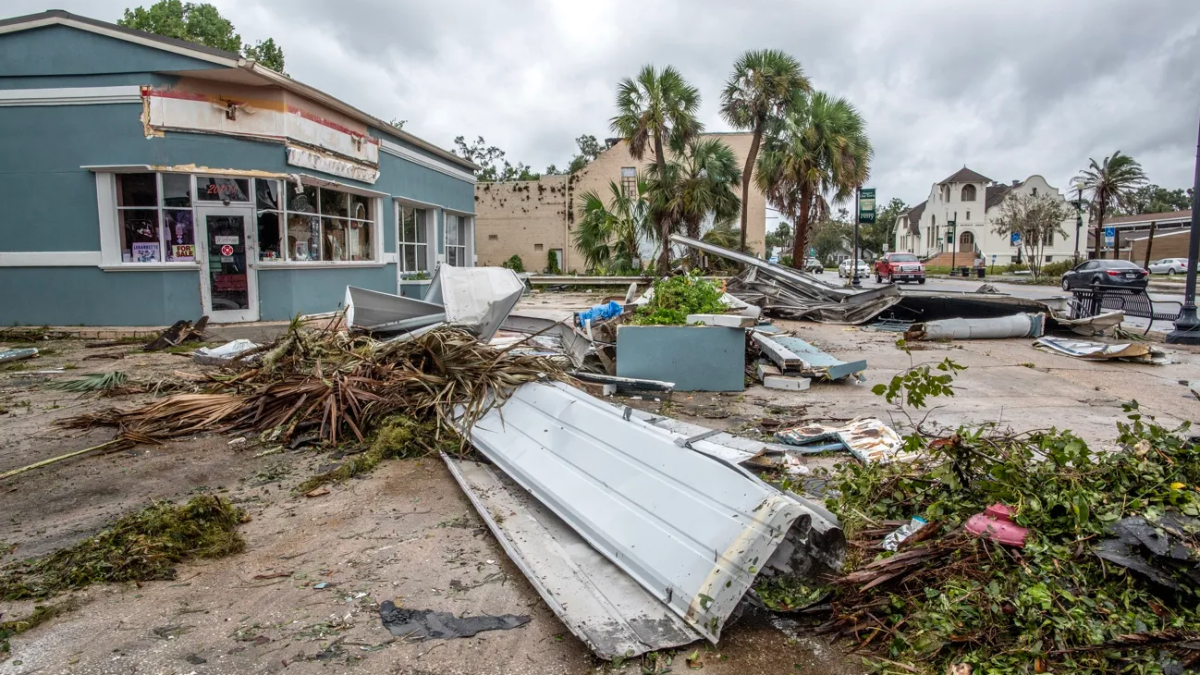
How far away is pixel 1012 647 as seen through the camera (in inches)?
91.7

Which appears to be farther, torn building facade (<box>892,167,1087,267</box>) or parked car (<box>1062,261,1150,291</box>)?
torn building facade (<box>892,167,1087,267</box>)

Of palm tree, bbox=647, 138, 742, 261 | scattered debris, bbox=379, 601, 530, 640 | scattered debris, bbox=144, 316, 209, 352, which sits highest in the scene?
palm tree, bbox=647, 138, 742, 261

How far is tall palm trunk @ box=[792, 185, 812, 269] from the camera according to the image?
79.0ft

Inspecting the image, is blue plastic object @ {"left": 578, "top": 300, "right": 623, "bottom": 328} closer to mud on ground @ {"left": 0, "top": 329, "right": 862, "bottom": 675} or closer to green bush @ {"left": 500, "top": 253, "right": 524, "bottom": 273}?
mud on ground @ {"left": 0, "top": 329, "right": 862, "bottom": 675}

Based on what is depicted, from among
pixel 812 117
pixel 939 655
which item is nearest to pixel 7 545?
pixel 939 655

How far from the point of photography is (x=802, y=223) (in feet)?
80.8

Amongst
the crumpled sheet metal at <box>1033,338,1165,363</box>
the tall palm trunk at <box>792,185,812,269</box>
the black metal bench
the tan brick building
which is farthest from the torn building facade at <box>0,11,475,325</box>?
the tan brick building

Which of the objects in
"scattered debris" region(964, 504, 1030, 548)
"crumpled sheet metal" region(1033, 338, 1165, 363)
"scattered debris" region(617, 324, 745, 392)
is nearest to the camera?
"scattered debris" region(964, 504, 1030, 548)

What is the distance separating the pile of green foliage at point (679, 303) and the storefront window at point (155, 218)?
8197 mm

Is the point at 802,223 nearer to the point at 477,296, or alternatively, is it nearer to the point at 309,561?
the point at 477,296

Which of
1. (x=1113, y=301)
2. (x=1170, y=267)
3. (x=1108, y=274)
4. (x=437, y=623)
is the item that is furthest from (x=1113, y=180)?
(x=437, y=623)

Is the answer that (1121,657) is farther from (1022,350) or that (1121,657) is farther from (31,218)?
(31,218)

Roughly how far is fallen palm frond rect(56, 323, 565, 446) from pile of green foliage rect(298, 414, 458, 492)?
68 mm

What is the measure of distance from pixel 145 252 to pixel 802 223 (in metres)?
19.8
